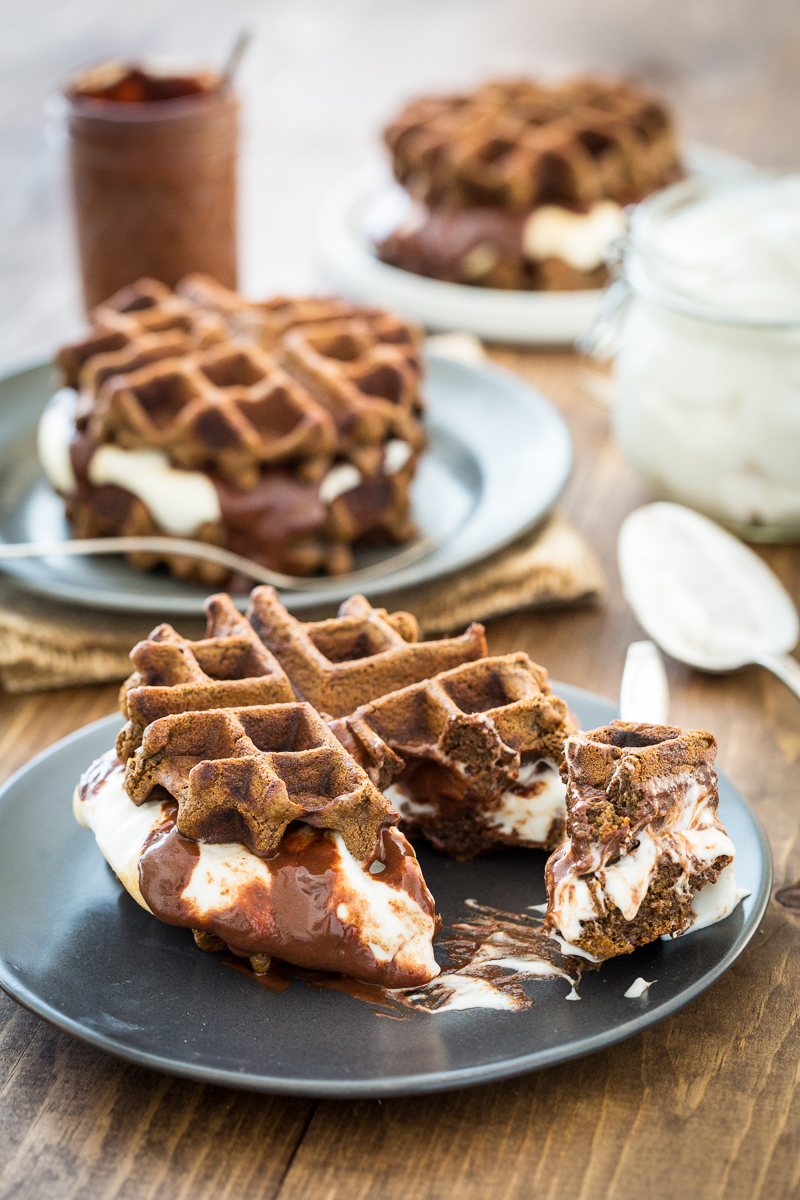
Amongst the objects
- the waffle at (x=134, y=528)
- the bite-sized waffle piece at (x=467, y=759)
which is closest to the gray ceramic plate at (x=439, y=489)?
the waffle at (x=134, y=528)

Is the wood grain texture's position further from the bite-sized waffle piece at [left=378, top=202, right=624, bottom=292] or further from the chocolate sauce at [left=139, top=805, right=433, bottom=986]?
the bite-sized waffle piece at [left=378, top=202, right=624, bottom=292]

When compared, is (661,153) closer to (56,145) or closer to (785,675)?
(56,145)

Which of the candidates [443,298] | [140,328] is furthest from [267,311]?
[443,298]

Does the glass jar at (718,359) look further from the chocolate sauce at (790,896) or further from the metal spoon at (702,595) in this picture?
the chocolate sauce at (790,896)

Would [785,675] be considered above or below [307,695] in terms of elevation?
below

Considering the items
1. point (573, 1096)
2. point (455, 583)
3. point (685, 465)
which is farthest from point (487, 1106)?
point (685, 465)

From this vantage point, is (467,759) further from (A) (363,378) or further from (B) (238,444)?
(A) (363,378)

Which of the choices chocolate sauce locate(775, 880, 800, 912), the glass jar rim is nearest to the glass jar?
the glass jar rim
